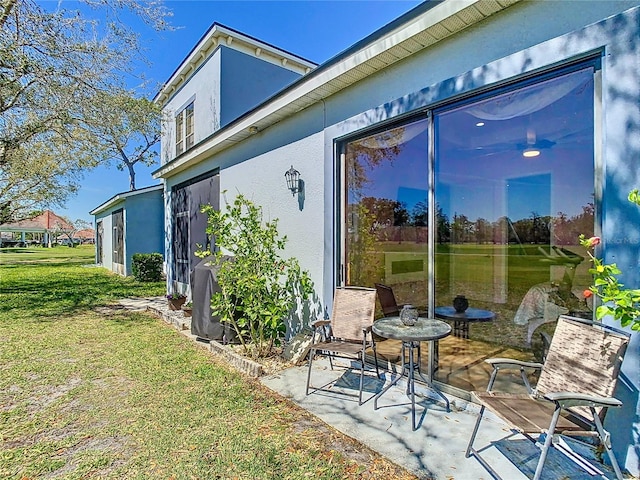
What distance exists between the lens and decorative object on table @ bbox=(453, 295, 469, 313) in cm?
419

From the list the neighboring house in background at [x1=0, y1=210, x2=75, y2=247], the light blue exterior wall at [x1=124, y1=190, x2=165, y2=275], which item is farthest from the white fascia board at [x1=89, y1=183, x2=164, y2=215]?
the neighboring house in background at [x1=0, y1=210, x2=75, y2=247]

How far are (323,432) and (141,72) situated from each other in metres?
9.80

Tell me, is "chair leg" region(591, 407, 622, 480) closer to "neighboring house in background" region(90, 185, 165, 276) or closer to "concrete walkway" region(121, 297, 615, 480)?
"concrete walkway" region(121, 297, 615, 480)

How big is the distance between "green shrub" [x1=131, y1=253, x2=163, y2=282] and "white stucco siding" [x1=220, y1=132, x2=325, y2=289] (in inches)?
357

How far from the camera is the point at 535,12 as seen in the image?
288 cm

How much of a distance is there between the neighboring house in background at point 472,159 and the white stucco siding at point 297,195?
3 centimetres

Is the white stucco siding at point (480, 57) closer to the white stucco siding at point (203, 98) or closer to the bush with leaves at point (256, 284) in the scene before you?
the bush with leaves at point (256, 284)

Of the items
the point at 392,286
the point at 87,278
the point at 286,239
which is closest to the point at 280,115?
the point at 286,239

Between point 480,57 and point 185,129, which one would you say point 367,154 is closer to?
point 480,57

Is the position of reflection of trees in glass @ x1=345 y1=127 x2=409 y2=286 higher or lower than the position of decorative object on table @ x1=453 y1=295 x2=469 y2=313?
higher

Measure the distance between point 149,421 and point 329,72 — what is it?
13.8ft

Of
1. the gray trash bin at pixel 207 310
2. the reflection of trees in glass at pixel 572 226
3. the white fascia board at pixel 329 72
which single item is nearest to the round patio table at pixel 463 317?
the reflection of trees in glass at pixel 572 226

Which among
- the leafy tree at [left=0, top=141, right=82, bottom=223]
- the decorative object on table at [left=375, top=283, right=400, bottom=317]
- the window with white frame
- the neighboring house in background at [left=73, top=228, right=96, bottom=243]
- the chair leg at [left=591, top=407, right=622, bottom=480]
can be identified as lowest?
the chair leg at [left=591, top=407, right=622, bottom=480]

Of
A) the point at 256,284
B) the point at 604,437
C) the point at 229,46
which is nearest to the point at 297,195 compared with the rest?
the point at 256,284
